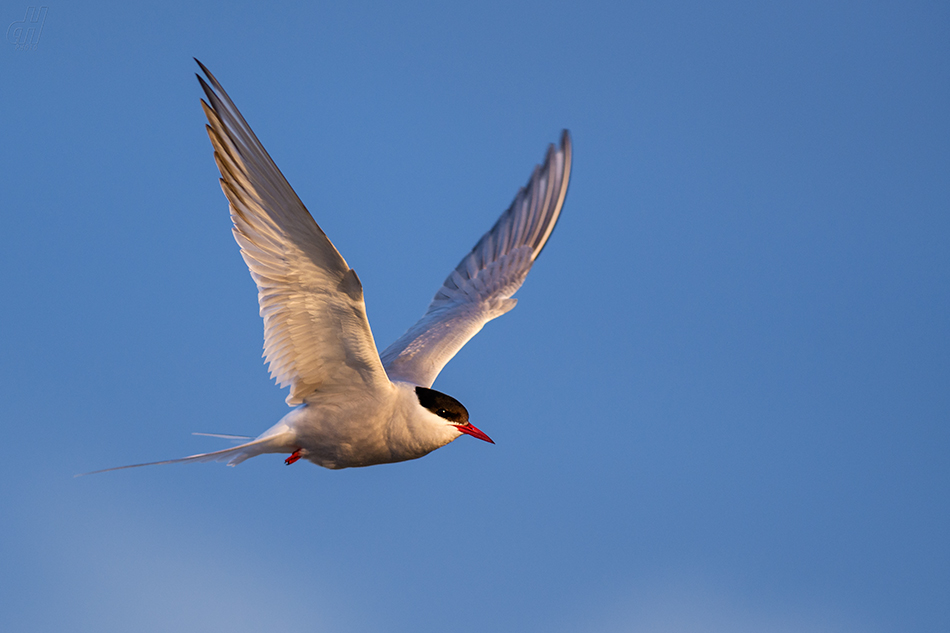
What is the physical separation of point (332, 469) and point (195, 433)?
1040 mm

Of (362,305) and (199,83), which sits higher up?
(199,83)

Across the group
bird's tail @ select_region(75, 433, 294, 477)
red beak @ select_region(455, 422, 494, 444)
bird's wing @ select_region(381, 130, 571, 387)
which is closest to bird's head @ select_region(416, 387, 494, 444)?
red beak @ select_region(455, 422, 494, 444)

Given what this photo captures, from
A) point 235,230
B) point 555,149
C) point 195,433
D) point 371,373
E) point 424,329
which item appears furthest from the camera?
point 555,149

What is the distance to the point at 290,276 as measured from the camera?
513 cm

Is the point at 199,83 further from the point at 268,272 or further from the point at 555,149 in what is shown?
the point at 555,149

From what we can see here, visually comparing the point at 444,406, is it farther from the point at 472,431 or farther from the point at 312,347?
the point at 312,347

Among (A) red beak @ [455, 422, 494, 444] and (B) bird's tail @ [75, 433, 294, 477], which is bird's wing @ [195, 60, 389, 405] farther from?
(A) red beak @ [455, 422, 494, 444]

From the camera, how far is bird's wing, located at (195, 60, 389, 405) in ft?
15.6

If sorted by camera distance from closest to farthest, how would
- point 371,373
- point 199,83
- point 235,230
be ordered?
point 199,83 < point 235,230 < point 371,373

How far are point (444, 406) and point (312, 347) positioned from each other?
3.31ft

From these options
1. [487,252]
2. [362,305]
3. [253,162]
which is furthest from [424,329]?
[253,162]

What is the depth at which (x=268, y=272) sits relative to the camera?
5.17m

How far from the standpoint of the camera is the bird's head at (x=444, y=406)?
562 centimetres

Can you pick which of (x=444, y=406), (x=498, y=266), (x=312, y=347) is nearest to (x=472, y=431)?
(x=444, y=406)
